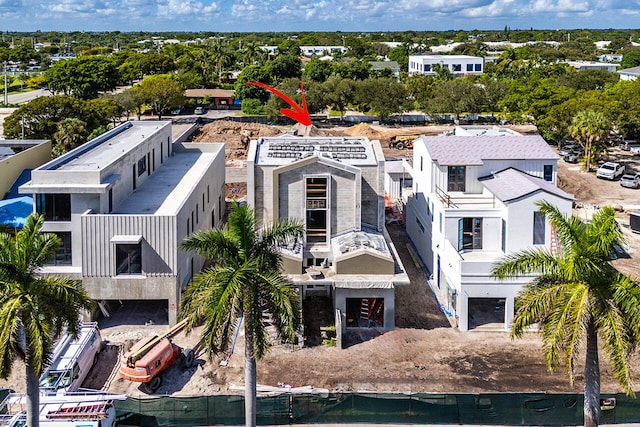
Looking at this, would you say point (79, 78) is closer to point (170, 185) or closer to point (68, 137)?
point (68, 137)

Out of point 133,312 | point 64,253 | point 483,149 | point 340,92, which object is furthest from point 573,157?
point 64,253

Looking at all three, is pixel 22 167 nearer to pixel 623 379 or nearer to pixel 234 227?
pixel 234 227

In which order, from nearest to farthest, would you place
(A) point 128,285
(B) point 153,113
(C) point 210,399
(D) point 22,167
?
1. (C) point 210,399
2. (A) point 128,285
3. (D) point 22,167
4. (B) point 153,113

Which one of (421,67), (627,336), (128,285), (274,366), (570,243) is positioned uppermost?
(421,67)

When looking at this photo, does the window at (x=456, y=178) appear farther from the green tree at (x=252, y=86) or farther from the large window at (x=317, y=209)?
the green tree at (x=252, y=86)

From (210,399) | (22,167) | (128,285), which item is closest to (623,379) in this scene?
(210,399)
